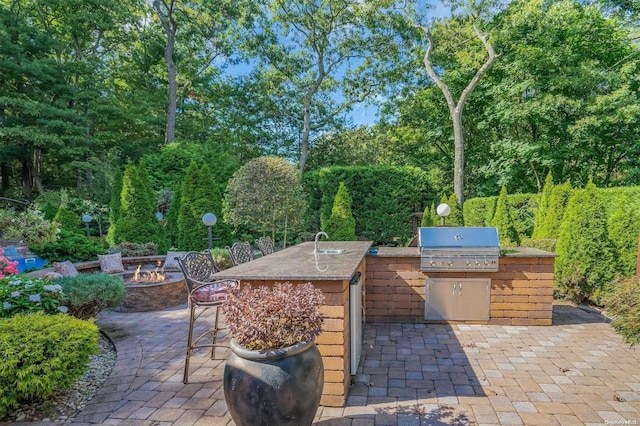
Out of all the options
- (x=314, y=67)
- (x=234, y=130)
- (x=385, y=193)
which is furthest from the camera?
(x=234, y=130)

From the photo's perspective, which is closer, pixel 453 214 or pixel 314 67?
pixel 453 214

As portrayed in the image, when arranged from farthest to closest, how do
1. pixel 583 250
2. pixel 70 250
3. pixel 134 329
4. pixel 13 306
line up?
pixel 70 250, pixel 583 250, pixel 134 329, pixel 13 306

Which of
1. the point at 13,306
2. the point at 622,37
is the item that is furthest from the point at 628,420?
the point at 622,37

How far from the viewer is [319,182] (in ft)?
36.6

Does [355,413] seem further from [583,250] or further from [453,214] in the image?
[453,214]

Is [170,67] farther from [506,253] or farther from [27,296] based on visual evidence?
[506,253]

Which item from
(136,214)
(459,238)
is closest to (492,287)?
(459,238)

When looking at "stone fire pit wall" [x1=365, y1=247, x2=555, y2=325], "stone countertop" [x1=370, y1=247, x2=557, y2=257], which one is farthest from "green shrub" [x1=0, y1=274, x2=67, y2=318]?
"stone countertop" [x1=370, y1=247, x2=557, y2=257]

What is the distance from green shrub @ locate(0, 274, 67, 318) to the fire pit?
5.89 feet

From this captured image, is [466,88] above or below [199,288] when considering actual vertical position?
above

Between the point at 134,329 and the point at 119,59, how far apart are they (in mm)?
16230

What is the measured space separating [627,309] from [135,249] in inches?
340

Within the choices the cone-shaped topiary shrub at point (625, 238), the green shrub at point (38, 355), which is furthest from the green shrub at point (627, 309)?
the green shrub at point (38, 355)

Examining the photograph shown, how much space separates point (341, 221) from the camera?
31.5 ft
